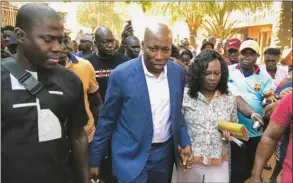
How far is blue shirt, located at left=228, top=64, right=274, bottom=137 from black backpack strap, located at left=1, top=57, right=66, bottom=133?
245 cm

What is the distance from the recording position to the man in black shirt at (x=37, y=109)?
1.65 metres

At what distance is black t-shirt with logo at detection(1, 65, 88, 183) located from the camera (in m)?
1.64

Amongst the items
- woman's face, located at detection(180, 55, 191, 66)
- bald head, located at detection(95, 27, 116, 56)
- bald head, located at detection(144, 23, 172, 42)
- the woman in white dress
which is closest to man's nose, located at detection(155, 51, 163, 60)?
bald head, located at detection(144, 23, 172, 42)

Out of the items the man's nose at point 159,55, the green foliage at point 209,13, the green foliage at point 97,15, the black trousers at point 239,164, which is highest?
the green foliage at point 97,15

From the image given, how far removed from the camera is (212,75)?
296 cm

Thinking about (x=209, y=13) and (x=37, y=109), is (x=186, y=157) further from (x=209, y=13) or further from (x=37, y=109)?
(x=209, y=13)

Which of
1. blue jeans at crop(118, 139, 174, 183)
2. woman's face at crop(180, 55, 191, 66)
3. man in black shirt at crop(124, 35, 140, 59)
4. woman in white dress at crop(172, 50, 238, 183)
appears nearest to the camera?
blue jeans at crop(118, 139, 174, 183)

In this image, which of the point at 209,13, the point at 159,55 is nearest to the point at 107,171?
the point at 159,55

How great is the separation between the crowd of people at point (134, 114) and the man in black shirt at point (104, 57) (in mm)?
987

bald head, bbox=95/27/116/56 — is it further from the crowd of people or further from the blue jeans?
the blue jeans

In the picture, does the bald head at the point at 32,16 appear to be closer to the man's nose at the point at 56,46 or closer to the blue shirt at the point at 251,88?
the man's nose at the point at 56,46

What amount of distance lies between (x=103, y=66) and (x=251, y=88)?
1.92m

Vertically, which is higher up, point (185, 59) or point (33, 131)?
point (185, 59)

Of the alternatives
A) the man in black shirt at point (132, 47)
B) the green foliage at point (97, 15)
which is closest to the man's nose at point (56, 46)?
the man in black shirt at point (132, 47)
